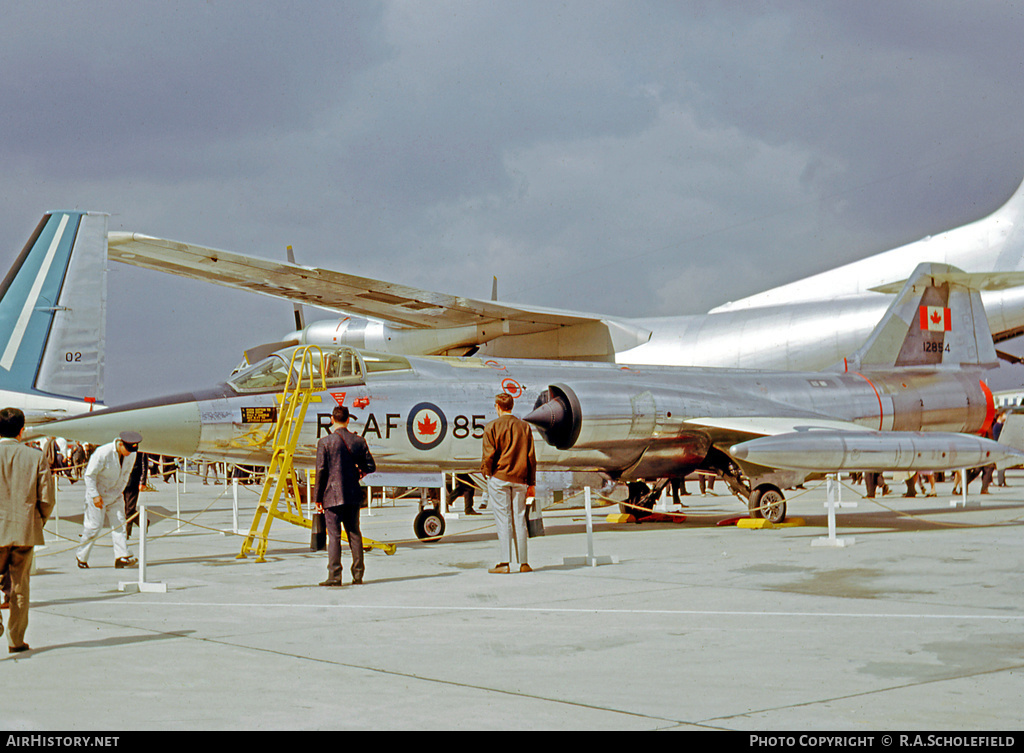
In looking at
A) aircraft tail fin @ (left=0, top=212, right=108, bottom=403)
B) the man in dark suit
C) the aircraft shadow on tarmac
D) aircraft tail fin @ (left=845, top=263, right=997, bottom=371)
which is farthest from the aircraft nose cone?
aircraft tail fin @ (left=845, top=263, right=997, bottom=371)

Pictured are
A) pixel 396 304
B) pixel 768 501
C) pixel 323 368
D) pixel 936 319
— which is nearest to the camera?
pixel 323 368

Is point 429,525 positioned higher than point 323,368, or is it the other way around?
point 323,368

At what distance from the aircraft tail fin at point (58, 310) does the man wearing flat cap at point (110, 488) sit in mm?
6448

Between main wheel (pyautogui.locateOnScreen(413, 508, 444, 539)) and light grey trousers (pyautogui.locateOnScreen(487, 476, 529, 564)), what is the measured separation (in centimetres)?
333

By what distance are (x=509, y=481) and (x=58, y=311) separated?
1062 cm

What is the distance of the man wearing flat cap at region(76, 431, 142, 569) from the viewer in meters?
10.4

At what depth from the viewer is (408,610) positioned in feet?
23.8

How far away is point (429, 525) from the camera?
1275 centimetres

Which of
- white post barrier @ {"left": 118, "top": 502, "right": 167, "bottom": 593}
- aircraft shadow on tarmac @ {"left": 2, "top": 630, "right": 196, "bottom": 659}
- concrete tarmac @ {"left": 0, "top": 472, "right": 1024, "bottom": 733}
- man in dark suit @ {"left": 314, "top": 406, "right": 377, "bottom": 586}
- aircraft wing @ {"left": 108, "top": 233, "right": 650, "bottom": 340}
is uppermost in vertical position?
aircraft wing @ {"left": 108, "top": 233, "right": 650, "bottom": 340}

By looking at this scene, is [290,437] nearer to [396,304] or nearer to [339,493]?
[339,493]

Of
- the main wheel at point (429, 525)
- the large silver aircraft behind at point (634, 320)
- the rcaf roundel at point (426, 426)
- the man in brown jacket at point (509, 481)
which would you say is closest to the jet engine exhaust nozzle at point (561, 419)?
the rcaf roundel at point (426, 426)

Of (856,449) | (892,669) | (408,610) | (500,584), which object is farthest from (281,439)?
(892,669)

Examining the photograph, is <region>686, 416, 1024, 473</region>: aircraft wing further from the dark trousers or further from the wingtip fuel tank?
the dark trousers

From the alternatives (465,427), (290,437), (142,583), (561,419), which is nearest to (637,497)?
(561,419)
